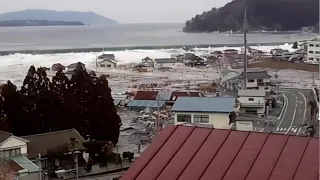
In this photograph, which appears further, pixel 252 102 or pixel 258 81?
pixel 258 81

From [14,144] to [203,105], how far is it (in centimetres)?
227

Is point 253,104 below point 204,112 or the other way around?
below

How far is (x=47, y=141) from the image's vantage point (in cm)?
442

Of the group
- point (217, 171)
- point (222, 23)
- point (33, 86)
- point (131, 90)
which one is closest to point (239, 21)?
point (222, 23)

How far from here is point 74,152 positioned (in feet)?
14.3

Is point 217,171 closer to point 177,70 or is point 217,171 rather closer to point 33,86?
point 33,86

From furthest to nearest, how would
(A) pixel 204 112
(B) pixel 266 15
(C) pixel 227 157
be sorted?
(B) pixel 266 15 → (A) pixel 204 112 → (C) pixel 227 157

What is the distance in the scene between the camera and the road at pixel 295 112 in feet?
19.0

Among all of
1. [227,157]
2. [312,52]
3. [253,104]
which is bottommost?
[253,104]

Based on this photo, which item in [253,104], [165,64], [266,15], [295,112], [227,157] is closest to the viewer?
[227,157]

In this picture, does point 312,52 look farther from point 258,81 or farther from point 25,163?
point 25,163

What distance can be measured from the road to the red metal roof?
4.04 m

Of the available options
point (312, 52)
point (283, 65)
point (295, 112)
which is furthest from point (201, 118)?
point (312, 52)

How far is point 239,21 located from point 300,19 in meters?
4.77
